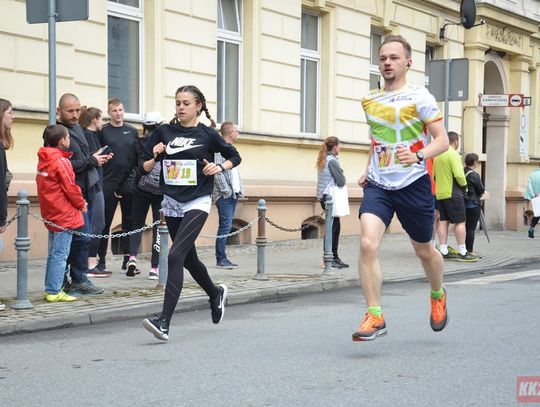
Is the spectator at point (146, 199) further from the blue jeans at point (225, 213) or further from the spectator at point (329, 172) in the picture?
the spectator at point (329, 172)

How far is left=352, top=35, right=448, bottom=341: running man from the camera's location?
7.14 metres

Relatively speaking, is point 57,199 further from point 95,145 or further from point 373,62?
point 373,62

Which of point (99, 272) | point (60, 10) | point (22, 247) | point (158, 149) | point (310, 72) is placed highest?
point (310, 72)

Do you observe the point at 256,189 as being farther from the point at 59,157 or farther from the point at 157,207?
the point at 59,157

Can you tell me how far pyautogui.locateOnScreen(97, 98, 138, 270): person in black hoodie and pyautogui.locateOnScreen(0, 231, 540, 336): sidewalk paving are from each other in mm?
867

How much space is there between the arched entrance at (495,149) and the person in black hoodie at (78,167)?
18.8 m

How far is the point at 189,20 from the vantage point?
660 inches

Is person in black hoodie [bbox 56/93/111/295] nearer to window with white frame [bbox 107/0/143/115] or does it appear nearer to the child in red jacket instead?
the child in red jacket

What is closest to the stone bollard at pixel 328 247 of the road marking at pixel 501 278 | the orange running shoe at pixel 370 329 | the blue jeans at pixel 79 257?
the road marking at pixel 501 278

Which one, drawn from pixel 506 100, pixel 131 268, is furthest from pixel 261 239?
pixel 506 100

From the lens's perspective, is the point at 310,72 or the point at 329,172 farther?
the point at 310,72

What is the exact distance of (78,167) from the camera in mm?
10164

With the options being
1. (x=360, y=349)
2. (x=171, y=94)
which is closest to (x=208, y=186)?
(x=360, y=349)
